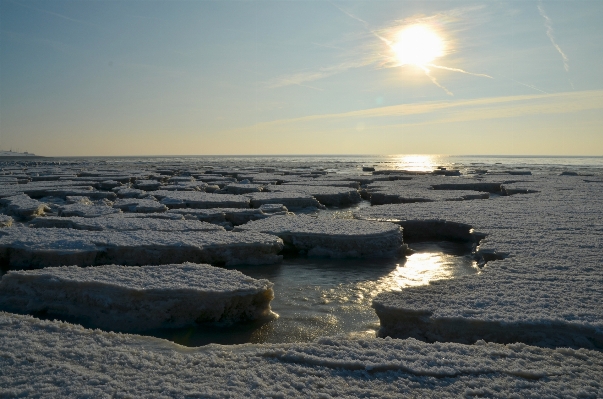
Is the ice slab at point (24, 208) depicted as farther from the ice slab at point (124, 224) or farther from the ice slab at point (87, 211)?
the ice slab at point (124, 224)

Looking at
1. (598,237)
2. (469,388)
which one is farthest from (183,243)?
(598,237)

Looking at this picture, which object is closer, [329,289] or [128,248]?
[329,289]

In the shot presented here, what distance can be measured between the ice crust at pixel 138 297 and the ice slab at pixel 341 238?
2582 mm

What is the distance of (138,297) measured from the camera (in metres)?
4.55

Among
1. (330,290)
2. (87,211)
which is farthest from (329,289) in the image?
(87,211)

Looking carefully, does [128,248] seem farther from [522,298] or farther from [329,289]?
[522,298]

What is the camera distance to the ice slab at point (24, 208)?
9.83 metres

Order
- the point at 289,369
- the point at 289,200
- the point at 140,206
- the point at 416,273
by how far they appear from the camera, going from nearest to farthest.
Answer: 1. the point at 289,369
2. the point at 416,273
3. the point at 140,206
4. the point at 289,200

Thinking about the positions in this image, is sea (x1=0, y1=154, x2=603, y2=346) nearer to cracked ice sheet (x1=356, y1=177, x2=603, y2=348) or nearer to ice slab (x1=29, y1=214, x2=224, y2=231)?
cracked ice sheet (x1=356, y1=177, x2=603, y2=348)

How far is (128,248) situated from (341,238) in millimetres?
3280

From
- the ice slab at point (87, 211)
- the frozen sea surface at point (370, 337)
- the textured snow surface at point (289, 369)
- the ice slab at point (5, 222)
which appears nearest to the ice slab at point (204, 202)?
the ice slab at point (87, 211)

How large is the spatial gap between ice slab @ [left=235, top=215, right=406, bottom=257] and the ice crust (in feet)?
8.47

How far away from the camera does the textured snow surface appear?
278 centimetres

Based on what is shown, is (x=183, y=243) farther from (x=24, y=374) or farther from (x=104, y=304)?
(x=24, y=374)
